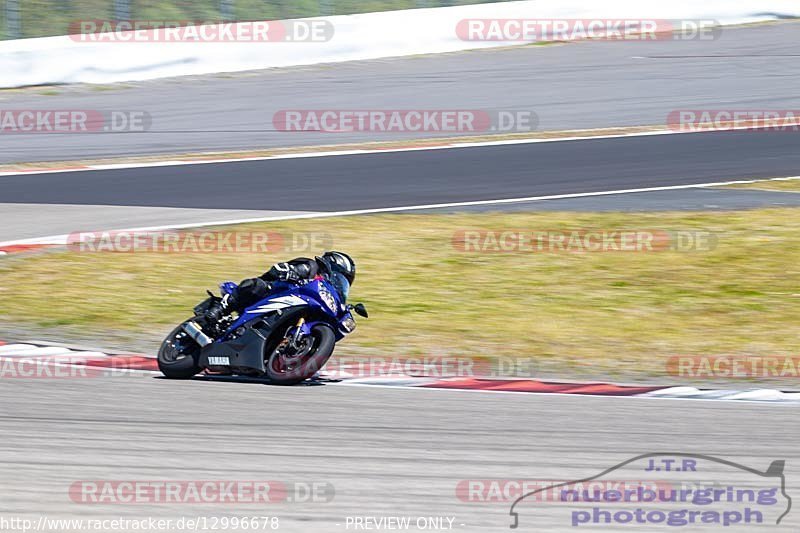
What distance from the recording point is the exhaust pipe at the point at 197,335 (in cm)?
752

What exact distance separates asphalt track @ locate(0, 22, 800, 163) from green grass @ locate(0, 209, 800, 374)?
550 centimetres

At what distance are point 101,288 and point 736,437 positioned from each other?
18.5ft

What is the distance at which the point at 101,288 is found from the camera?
10406mm

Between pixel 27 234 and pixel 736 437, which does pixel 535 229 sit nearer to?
pixel 27 234

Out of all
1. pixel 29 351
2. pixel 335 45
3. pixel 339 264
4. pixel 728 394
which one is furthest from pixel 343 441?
pixel 335 45

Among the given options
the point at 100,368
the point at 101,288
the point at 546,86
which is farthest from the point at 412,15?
the point at 100,368

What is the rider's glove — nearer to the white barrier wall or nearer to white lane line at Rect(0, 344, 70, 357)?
white lane line at Rect(0, 344, 70, 357)

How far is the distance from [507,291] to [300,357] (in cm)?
337

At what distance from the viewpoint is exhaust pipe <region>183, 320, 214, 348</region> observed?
752 centimetres

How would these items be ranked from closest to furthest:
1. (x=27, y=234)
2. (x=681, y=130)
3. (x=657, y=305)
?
(x=657, y=305) < (x=27, y=234) < (x=681, y=130)

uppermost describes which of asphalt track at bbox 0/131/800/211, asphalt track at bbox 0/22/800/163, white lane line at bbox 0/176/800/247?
asphalt track at bbox 0/22/800/163

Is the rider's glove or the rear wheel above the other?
the rider's glove

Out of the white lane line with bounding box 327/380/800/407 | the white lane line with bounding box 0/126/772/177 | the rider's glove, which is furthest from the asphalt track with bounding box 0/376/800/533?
Answer: the white lane line with bounding box 0/126/772/177

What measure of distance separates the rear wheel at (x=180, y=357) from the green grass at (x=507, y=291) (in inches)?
58.0
